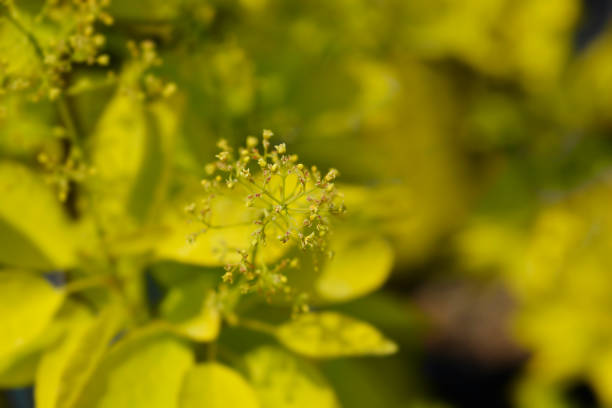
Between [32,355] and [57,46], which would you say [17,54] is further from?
[32,355]

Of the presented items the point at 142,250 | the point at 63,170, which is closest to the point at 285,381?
the point at 142,250

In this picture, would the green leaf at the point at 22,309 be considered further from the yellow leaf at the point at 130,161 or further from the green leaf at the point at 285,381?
the green leaf at the point at 285,381

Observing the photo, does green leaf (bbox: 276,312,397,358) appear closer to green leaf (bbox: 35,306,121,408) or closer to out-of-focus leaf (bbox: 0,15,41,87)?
green leaf (bbox: 35,306,121,408)

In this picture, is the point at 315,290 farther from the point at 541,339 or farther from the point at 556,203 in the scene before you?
the point at 556,203

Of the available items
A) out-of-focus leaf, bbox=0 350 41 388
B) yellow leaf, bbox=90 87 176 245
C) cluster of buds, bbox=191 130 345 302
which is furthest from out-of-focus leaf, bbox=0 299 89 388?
cluster of buds, bbox=191 130 345 302

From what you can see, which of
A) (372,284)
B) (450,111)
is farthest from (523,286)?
(372,284)

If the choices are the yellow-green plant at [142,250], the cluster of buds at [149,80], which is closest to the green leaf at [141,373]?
the yellow-green plant at [142,250]
